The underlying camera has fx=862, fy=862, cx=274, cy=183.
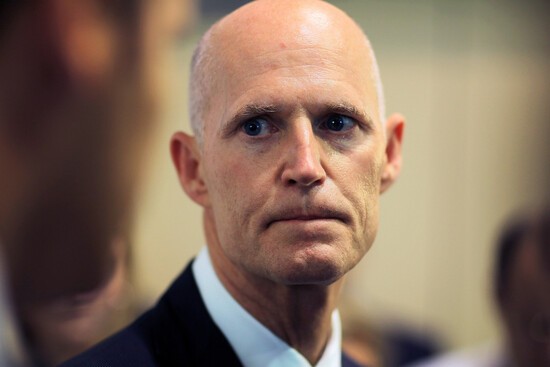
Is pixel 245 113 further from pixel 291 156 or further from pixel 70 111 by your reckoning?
pixel 70 111

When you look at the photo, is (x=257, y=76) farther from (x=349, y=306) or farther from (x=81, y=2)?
(x=349, y=306)

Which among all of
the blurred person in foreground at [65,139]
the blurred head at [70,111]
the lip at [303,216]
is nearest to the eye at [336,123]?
the lip at [303,216]

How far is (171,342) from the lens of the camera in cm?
121

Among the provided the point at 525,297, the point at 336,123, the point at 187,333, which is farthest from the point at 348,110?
the point at 525,297

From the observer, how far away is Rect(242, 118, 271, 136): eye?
1.13 m

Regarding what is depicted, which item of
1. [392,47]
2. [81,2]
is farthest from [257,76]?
[392,47]

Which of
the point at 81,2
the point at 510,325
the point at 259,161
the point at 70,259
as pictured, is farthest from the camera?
the point at 510,325

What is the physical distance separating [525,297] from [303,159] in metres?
1.37

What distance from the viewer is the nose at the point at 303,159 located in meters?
1.08

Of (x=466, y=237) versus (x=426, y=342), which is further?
(x=466, y=237)

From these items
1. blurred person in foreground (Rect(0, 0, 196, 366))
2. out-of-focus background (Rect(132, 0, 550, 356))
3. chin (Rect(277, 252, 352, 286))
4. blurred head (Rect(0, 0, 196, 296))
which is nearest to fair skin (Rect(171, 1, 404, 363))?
chin (Rect(277, 252, 352, 286))

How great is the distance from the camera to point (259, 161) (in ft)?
3.69

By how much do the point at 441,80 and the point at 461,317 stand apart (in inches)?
37.7

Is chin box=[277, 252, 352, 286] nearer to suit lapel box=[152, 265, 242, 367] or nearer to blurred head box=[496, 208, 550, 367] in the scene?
suit lapel box=[152, 265, 242, 367]
